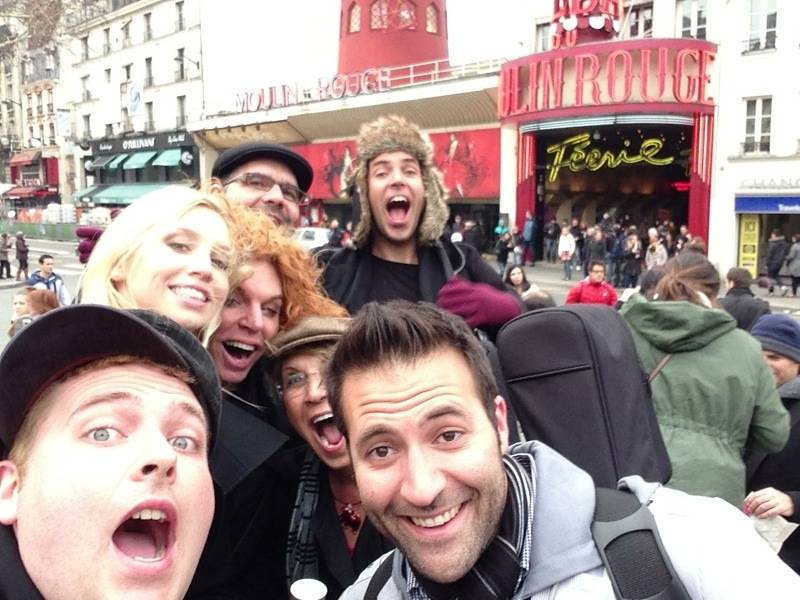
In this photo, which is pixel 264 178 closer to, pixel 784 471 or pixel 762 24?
pixel 784 471

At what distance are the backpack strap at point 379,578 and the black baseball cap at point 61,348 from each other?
2.51 feet

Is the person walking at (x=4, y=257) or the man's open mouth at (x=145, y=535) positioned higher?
the man's open mouth at (x=145, y=535)

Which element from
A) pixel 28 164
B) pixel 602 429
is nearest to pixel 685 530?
pixel 602 429

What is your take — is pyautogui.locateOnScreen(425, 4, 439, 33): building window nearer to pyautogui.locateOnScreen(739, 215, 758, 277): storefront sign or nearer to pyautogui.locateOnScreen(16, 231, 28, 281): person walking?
pyautogui.locateOnScreen(739, 215, 758, 277): storefront sign

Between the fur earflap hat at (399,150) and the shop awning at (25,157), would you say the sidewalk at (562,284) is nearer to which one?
the fur earflap hat at (399,150)

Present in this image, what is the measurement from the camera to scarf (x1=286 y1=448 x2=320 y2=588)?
246 centimetres

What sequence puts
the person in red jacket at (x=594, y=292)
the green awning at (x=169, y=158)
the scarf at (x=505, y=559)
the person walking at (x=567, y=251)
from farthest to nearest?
1. the green awning at (x=169, y=158)
2. the person walking at (x=567, y=251)
3. the person in red jacket at (x=594, y=292)
4. the scarf at (x=505, y=559)

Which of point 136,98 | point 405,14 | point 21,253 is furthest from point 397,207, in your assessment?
point 136,98

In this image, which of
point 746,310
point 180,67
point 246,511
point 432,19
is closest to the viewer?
point 246,511

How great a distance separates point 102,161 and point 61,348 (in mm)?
52154

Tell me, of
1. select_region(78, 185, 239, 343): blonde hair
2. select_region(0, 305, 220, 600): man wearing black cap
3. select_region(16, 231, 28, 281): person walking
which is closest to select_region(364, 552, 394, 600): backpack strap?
select_region(0, 305, 220, 600): man wearing black cap

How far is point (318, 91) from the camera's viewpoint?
3278 centimetres

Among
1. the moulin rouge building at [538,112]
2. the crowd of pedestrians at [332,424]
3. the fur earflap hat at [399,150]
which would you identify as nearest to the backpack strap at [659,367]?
the crowd of pedestrians at [332,424]

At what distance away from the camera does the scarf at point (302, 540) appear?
2.46 metres
